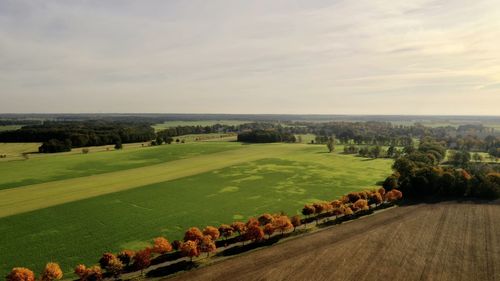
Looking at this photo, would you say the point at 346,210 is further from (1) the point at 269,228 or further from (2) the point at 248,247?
(2) the point at 248,247

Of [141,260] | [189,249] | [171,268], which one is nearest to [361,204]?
[189,249]

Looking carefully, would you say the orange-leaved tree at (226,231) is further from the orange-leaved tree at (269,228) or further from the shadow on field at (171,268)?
the shadow on field at (171,268)

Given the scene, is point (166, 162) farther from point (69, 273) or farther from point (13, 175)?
point (69, 273)

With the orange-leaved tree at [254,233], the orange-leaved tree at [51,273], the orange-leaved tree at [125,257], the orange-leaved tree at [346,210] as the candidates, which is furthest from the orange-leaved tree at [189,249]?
the orange-leaved tree at [346,210]

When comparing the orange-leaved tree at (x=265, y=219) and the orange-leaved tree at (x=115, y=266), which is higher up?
the orange-leaved tree at (x=265, y=219)

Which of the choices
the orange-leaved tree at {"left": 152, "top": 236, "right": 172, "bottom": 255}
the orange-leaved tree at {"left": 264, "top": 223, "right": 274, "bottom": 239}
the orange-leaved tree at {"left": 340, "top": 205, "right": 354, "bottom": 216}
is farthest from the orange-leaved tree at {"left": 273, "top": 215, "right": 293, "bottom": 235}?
the orange-leaved tree at {"left": 152, "top": 236, "right": 172, "bottom": 255}

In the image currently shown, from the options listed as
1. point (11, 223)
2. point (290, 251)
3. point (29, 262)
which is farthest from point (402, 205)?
point (11, 223)
